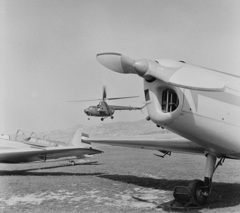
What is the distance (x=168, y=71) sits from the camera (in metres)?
4.81

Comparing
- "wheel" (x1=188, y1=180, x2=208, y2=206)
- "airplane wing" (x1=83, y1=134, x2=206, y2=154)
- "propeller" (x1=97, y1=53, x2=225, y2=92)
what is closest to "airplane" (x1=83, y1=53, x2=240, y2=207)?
"propeller" (x1=97, y1=53, x2=225, y2=92)

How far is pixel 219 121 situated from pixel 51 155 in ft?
31.6

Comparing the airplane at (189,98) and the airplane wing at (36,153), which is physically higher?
the airplane at (189,98)

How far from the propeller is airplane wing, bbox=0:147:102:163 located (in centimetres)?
839

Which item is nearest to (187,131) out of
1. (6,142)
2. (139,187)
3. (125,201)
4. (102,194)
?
(125,201)

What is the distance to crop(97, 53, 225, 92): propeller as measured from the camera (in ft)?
15.1

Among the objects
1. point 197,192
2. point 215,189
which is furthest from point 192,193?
point 215,189

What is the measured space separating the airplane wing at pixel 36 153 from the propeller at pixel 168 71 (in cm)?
839

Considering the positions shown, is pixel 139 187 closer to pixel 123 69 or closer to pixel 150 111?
pixel 150 111

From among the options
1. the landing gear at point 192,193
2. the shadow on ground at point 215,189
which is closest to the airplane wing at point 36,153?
the shadow on ground at point 215,189

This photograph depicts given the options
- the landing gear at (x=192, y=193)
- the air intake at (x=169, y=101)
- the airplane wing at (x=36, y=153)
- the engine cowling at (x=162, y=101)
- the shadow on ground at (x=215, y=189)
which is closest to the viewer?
the engine cowling at (x=162, y=101)

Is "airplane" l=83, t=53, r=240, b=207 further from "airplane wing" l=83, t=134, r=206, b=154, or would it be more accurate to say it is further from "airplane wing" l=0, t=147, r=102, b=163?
"airplane wing" l=0, t=147, r=102, b=163

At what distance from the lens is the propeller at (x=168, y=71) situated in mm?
4602

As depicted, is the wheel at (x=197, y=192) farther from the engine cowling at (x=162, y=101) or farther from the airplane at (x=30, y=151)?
the airplane at (x=30, y=151)
